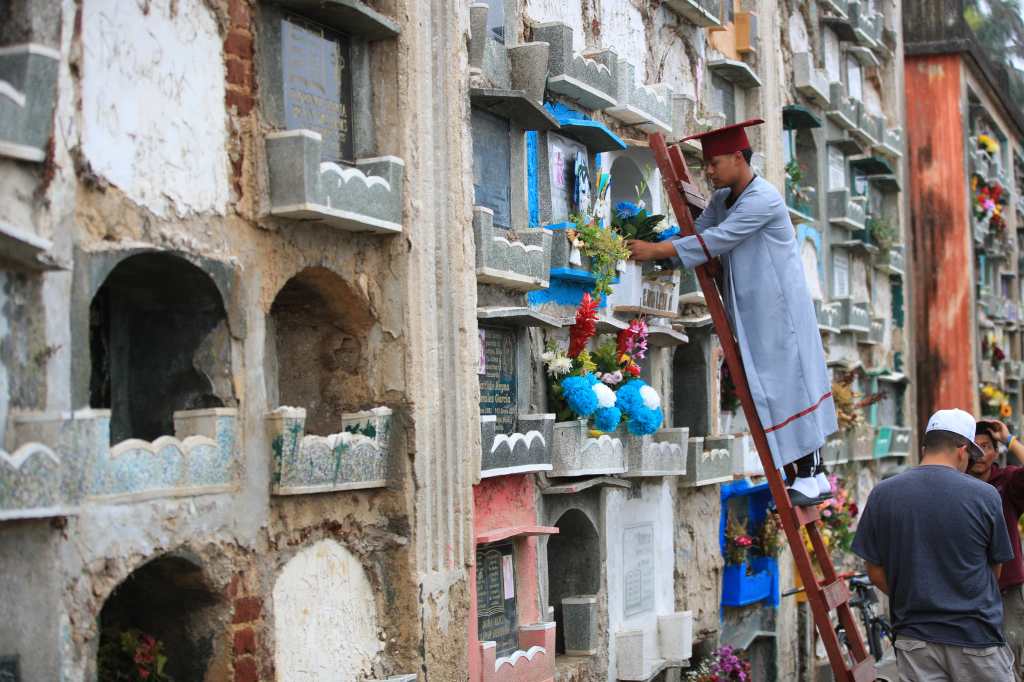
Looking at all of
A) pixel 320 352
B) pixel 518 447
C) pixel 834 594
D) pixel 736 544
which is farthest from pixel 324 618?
pixel 736 544

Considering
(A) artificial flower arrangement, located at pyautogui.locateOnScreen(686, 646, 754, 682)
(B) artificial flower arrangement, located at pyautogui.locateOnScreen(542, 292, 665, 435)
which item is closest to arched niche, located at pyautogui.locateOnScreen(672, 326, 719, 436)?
(A) artificial flower arrangement, located at pyautogui.locateOnScreen(686, 646, 754, 682)

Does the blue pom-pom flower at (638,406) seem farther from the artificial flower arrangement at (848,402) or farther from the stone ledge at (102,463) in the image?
the artificial flower arrangement at (848,402)

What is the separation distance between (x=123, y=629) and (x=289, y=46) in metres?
3.54

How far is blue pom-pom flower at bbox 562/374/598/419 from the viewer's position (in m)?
11.4

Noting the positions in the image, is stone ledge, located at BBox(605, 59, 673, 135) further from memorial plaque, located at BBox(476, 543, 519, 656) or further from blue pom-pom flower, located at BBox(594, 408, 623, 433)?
memorial plaque, located at BBox(476, 543, 519, 656)

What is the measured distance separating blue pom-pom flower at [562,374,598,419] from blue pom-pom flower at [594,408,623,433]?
0.16 metres

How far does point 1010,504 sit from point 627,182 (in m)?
6.26

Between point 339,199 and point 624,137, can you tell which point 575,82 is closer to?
point 624,137

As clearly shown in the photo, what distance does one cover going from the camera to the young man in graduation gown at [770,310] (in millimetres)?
7355

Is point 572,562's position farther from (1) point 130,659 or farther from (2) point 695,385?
(1) point 130,659

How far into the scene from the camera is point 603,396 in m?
11.5

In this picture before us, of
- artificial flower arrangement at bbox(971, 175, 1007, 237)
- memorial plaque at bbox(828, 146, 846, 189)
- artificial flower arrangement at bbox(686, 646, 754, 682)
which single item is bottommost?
artificial flower arrangement at bbox(686, 646, 754, 682)

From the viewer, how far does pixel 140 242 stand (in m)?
7.41

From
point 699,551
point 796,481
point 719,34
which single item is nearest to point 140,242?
point 796,481
